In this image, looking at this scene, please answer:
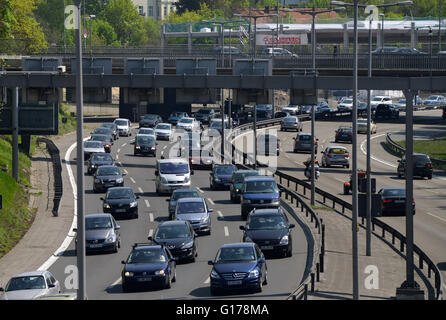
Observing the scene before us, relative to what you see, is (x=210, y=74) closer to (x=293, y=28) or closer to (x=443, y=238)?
(x=443, y=238)

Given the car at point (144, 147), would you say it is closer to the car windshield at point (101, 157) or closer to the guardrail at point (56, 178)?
the guardrail at point (56, 178)

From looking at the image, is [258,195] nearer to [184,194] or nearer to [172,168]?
[184,194]

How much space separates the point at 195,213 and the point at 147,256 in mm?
10353

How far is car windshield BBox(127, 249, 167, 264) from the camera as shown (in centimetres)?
2889

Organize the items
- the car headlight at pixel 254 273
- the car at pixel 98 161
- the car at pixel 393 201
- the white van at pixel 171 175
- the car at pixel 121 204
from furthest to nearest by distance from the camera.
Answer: the car at pixel 98 161
the white van at pixel 171 175
the car at pixel 393 201
the car at pixel 121 204
the car headlight at pixel 254 273

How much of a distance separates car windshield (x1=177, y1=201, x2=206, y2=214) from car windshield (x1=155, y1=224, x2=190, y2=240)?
539 centimetres

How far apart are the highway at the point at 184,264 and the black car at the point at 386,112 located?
157ft

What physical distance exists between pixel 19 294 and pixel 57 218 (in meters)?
20.3

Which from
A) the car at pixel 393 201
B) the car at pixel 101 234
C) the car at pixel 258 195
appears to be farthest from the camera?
the car at pixel 393 201

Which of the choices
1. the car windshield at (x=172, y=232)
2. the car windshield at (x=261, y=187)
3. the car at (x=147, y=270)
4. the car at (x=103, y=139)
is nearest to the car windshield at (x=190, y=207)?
the car windshield at (x=261, y=187)

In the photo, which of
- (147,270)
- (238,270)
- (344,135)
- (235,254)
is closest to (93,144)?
(344,135)

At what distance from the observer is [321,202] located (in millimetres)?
48906

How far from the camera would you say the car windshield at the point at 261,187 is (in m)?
43.5
